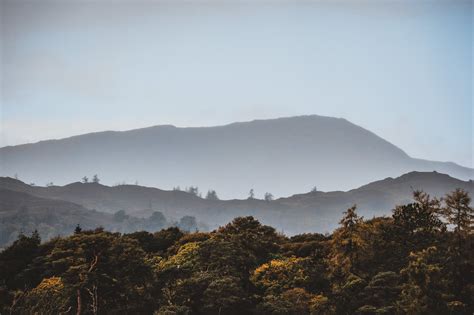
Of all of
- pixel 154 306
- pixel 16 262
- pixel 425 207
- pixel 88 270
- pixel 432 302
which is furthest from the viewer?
pixel 16 262

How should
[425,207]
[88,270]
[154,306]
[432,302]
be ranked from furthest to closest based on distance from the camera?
[425,207], [154,306], [88,270], [432,302]

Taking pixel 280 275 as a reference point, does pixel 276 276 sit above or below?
below

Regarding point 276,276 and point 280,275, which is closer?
point 280,275

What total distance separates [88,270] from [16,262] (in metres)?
17.3

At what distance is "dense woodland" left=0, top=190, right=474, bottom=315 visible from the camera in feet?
154

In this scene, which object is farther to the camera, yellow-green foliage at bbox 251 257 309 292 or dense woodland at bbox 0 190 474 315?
yellow-green foliage at bbox 251 257 309 292

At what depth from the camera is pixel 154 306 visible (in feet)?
170

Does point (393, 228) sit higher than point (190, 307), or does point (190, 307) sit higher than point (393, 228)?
point (393, 228)

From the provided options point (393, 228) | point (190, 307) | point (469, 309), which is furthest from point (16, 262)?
point (469, 309)

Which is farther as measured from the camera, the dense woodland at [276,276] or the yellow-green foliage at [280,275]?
the yellow-green foliage at [280,275]

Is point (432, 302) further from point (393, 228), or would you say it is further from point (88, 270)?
point (88, 270)

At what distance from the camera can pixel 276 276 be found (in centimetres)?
5566

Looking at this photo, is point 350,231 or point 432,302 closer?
point 432,302

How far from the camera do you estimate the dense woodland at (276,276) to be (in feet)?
154
